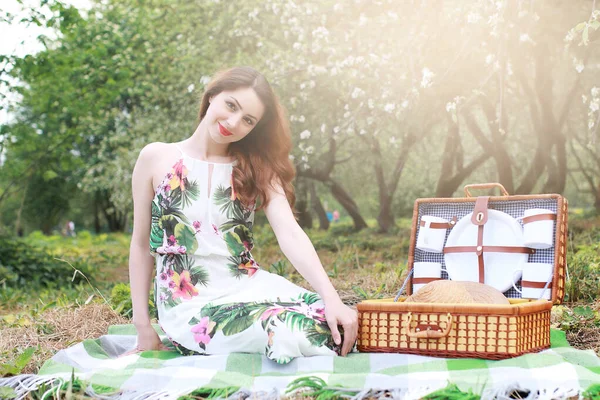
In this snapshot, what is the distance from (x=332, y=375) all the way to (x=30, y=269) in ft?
22.6

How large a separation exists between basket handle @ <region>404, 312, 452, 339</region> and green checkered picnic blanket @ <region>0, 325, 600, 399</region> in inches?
3.5

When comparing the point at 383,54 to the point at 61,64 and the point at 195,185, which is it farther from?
the point at 195,185

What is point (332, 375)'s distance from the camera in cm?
255

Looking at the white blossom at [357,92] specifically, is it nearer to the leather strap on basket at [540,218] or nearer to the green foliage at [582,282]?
the green foliage at [582,282]

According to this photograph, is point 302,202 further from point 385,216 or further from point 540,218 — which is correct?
point 540,218

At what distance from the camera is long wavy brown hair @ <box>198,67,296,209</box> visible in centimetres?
311

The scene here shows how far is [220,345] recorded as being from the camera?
115 inches

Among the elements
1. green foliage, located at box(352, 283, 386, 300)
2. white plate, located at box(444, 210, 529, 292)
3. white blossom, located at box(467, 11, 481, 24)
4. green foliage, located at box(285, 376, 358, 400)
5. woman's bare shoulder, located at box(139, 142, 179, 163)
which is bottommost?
green foliage, located at box(285, 376, 358, 400)

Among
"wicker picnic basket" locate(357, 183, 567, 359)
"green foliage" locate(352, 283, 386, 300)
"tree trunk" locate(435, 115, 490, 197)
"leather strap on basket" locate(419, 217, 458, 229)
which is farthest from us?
"tree trunk" locate(435, 115, 490, 197)

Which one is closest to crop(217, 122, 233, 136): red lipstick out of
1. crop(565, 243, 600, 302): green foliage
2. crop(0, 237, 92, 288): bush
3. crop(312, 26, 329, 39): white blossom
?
crop(565, 243, 600, 302): green foliage

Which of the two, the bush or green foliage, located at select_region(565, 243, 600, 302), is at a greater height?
green foliage, located at select_region(565, 243, 600, 302)

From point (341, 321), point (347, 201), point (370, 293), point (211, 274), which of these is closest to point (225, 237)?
point (211, 274)

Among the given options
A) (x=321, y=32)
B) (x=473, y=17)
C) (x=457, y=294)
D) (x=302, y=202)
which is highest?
(x=321, y=32)

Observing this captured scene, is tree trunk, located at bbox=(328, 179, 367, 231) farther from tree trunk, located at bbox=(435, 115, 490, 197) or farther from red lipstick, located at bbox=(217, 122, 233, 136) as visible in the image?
red lipstick, located at bbox=(217, 122, 233, 136)
